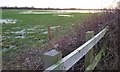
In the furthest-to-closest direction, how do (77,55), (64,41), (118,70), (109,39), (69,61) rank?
(109,39) → (64,41) → (118,70) → (77,55) → (69,61)

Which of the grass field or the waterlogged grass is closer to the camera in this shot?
the grass field

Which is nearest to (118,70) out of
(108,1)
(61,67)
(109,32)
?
(109,32)

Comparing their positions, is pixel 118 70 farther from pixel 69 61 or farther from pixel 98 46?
pixel 69 61

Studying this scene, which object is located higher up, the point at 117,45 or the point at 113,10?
the point at 113,10

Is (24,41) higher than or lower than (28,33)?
higher

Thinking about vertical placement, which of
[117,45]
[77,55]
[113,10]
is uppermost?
[113,10]

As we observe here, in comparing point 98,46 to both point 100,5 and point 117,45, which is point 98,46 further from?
point 100,5

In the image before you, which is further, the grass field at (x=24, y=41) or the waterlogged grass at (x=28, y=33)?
the waterlogged grass at (x=28, y=33)

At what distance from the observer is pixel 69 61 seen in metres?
2.26

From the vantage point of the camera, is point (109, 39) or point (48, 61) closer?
point (48, 61)

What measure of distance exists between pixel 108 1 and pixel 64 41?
2.55m

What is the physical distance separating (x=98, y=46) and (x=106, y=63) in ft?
2.42

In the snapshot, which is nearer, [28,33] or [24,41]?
[24,41]

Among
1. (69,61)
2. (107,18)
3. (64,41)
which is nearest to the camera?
(69,61)
